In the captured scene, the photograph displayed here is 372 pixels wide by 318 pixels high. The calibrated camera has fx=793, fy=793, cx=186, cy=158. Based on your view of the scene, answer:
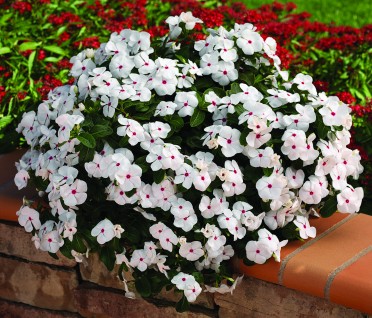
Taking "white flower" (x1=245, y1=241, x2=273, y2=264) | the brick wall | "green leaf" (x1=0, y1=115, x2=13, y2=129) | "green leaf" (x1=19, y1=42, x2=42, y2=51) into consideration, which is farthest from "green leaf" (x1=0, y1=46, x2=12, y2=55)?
"white flower" (x1=245, y1=241, x2=273, y2=264)

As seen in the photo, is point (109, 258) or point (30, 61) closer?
point (109, 258)

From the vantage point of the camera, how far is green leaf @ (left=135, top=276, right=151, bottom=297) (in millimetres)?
2639

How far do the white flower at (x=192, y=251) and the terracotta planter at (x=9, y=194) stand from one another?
0.76m

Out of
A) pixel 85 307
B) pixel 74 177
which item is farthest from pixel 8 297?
pixel 74 177

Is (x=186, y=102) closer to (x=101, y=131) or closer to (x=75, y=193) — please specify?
(x=101, y=131)

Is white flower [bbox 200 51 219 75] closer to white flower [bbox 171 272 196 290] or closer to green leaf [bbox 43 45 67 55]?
white flower [bbox 171 272 196 290]

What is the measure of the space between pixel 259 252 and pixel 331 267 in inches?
9.0

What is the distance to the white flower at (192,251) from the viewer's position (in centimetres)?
251

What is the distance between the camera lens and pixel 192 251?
253 centimetres

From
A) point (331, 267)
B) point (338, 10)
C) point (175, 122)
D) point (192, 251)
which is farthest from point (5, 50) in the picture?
point (338, 10)

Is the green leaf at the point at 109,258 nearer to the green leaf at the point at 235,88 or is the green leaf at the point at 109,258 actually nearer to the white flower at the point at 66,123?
the white flower at the point at 66,123

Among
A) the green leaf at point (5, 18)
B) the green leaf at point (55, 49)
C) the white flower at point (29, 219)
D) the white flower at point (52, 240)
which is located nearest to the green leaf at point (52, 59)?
the green leaf at point (55, 49)

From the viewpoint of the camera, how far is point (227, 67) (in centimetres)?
274

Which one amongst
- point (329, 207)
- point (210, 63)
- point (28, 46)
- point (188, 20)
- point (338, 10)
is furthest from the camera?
point (338, 10)
